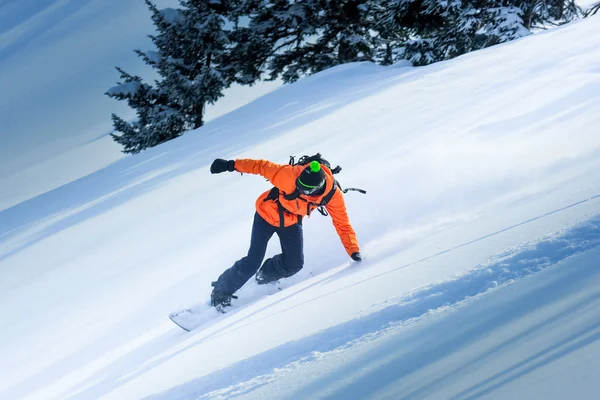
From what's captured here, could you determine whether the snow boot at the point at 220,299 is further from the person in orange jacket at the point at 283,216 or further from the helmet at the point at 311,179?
the helmet at the point at 311,179

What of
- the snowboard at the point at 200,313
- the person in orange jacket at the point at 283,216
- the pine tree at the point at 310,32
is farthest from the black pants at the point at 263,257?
the pine tree at the point at 310,32

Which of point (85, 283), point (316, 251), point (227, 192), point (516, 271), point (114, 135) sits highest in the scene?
point (114, 135)

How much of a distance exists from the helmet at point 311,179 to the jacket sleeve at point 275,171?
168 mm

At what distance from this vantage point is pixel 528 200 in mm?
4871

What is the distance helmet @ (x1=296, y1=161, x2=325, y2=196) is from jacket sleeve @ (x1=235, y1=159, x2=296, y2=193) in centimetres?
17

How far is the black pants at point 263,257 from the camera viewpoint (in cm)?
471

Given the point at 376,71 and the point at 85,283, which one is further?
the point at 376,71

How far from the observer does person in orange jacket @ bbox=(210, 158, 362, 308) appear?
4395 mm

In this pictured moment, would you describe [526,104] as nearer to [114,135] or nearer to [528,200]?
[528,200]

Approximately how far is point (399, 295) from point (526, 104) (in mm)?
5156

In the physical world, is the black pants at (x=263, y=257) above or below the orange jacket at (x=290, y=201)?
below

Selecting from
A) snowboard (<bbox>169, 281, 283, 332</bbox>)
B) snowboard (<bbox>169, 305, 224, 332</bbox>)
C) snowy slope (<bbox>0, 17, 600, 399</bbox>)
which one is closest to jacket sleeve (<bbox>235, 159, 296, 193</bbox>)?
snowy slope (<bbox>0, 17, 600, 399</bbox>)

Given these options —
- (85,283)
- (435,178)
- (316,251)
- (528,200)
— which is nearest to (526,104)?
(435,178)

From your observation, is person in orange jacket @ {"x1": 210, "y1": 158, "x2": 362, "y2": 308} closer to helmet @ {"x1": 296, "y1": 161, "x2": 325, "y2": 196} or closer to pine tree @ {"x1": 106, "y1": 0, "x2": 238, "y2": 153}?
helmet @ {"x1": 296, "y1": 161, "x2": 325, "y2": 196}
